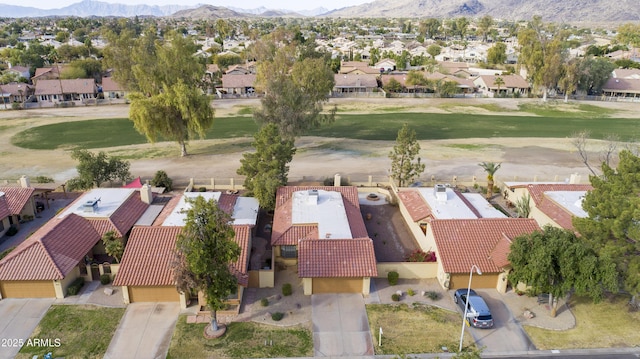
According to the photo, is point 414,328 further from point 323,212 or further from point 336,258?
point 323,212

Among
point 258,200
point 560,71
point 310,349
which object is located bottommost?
point 310,349

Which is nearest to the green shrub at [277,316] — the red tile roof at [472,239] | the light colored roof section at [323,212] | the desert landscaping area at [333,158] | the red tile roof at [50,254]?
the light colored roof section at [323,212]

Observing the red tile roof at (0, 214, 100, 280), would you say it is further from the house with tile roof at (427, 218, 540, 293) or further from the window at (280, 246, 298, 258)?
the house with tile roof at (427, 218, 540, 293)

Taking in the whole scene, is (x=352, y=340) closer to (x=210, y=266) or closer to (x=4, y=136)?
(x=210, y=266)

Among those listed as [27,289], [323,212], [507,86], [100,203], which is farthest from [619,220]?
[507,86]

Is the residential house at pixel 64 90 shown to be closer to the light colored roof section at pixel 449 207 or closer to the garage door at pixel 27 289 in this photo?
the garage door at pixel 27 289

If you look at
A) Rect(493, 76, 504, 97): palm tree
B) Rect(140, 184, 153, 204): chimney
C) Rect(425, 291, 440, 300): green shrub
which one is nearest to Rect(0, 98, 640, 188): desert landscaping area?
Rect(140, 184, 153, 204): chimney

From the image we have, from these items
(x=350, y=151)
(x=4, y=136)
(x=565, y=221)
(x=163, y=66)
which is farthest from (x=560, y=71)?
(x=4, y=136)
